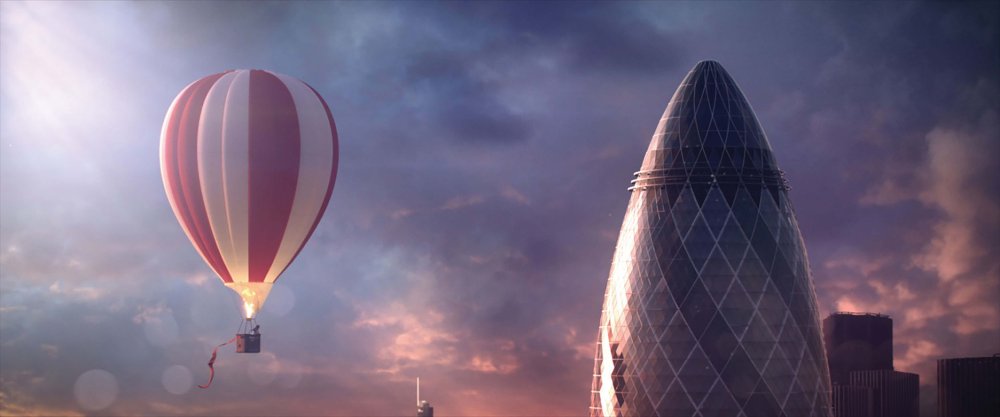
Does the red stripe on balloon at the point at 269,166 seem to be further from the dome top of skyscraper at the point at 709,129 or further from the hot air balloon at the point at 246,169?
the dome top of skyscraper at the point at 709,129

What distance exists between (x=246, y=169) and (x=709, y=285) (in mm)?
52240

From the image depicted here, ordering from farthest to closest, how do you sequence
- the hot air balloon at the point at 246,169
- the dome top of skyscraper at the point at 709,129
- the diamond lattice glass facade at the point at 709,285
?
1. the dome top of skyscraper at the point at 709,129
2. the diamond lattice glass facade at the point at 709,285
3. the hot air balloon at the point at 246,169

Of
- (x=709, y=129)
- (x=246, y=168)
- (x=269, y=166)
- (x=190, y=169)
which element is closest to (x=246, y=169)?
(x=246, y=168)

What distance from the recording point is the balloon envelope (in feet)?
305

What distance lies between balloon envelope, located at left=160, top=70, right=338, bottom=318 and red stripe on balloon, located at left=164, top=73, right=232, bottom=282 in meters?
0.08

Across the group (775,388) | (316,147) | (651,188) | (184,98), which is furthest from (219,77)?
(775,388)

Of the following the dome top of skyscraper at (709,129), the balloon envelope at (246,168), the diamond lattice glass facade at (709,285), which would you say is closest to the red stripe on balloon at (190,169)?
the balloon envelope at (246,168)

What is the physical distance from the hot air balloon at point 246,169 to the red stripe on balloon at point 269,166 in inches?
3.0

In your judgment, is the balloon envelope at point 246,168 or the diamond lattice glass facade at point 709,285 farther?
the diamond lattice glass facade at point 709,285

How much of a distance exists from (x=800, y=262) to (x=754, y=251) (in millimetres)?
6827

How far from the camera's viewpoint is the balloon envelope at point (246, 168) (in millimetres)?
93062

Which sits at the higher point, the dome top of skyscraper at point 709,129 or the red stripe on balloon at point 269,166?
the dome top of skyscraper at point 709,129

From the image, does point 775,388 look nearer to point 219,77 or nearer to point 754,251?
point 754,251

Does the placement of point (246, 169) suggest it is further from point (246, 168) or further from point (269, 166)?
point (269, 166)
